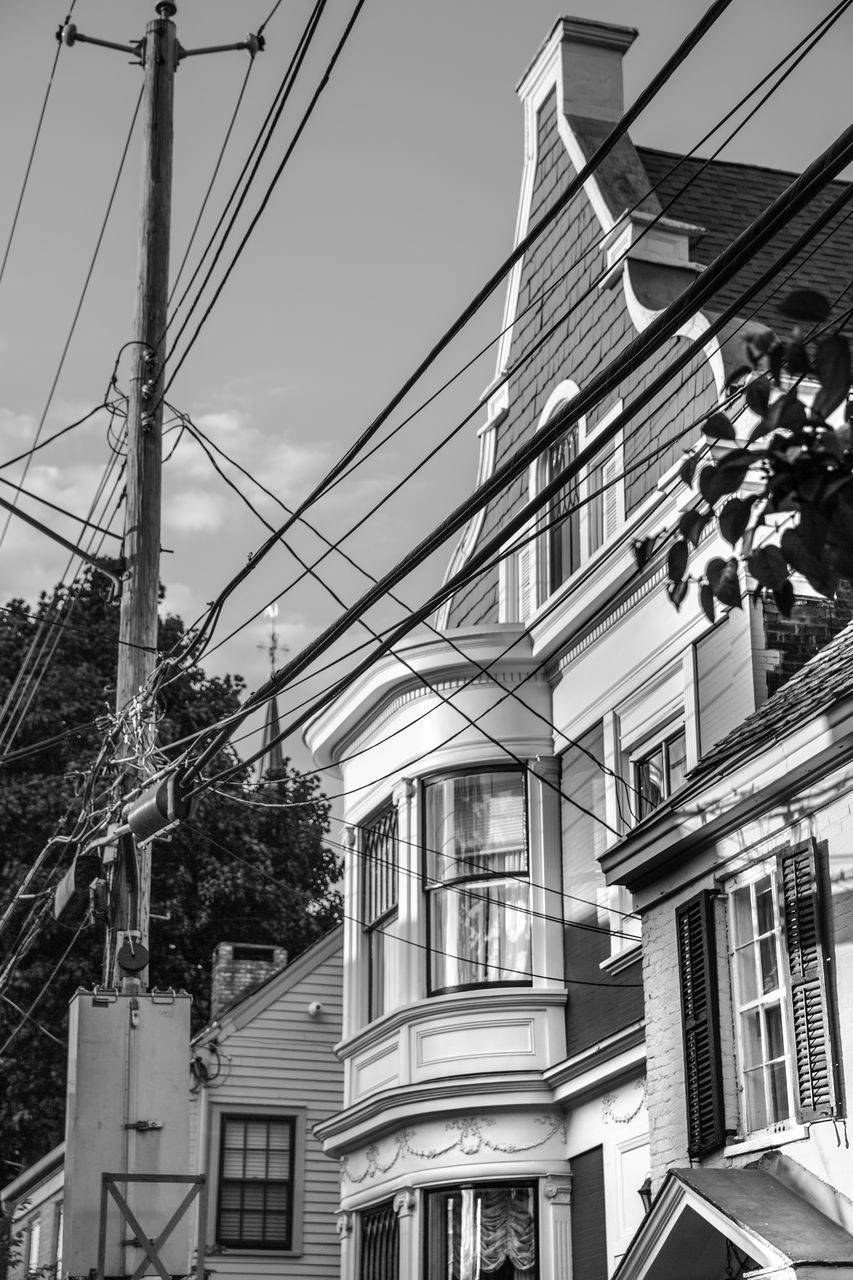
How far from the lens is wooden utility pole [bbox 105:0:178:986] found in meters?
13.3

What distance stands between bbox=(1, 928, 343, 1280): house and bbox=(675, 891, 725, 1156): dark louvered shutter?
534 inches

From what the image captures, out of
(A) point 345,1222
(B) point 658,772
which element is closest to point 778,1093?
(B) point 658,772

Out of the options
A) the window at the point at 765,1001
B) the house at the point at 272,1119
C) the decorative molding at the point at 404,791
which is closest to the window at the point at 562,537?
the decorative molding at the point at 404,791

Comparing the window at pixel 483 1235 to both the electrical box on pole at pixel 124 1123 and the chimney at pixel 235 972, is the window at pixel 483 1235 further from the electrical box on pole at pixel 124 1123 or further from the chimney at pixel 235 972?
the chimney at pixel 235 972

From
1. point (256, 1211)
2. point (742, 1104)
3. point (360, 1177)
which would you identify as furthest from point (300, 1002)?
point (742, 1104)

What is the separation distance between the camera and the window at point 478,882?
55.1 ft

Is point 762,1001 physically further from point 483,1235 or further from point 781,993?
point 483,1235

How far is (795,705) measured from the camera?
1148 cm

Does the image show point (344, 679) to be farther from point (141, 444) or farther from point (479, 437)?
point (479, 437)

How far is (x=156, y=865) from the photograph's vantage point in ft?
117

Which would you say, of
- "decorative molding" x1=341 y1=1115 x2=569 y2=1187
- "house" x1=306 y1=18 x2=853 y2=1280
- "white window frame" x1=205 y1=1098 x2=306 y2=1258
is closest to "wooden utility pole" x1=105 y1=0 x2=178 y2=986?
"house" x1=306 y1=18 x2=853 y2=1280

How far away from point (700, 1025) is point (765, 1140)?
3.60ft

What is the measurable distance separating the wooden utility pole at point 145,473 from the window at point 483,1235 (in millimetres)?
4216

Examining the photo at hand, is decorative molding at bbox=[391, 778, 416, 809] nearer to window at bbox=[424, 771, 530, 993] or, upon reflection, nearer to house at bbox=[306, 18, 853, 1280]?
house at bbox=[306, 18, 853, 1280]
